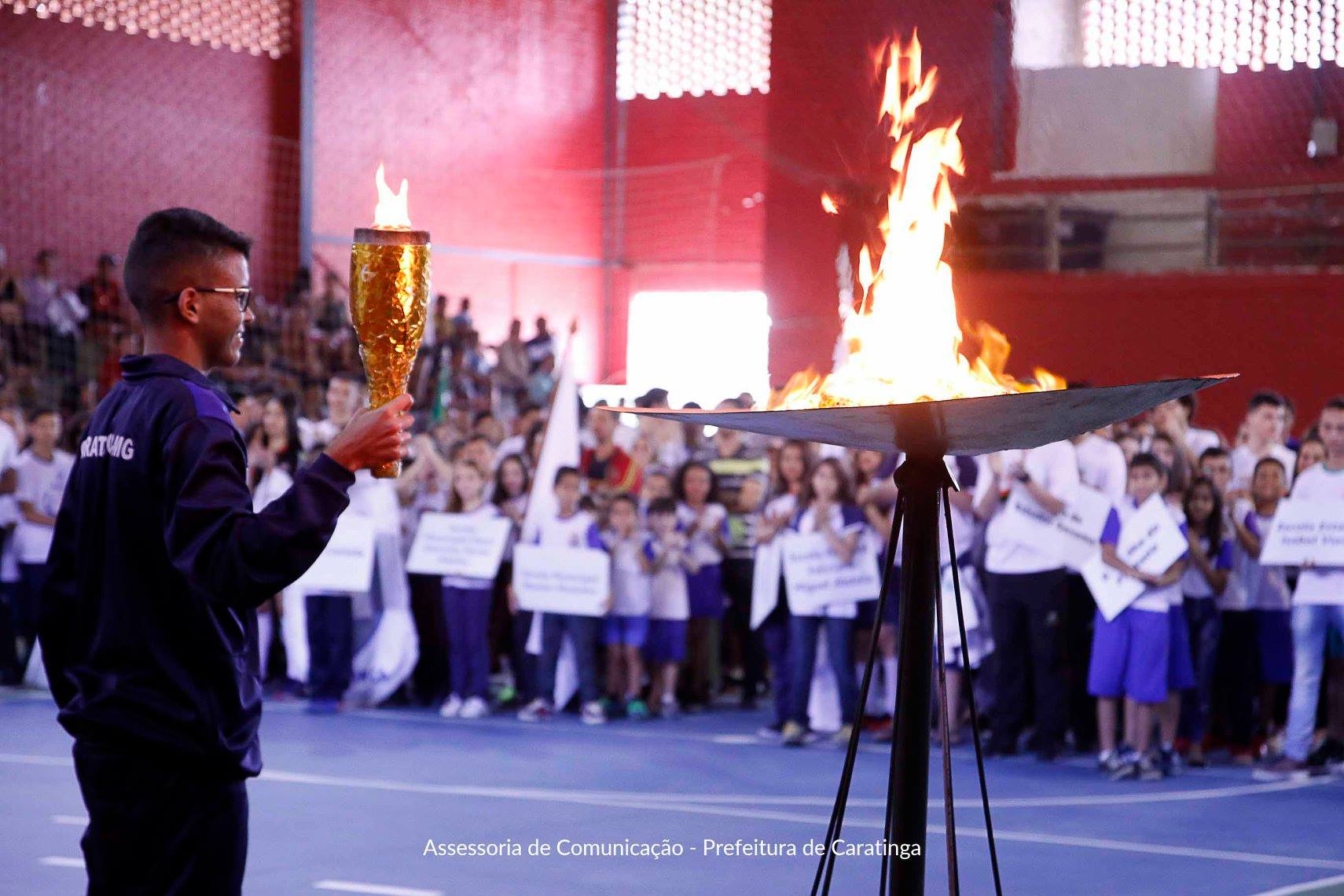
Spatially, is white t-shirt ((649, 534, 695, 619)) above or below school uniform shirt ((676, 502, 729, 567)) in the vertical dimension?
below

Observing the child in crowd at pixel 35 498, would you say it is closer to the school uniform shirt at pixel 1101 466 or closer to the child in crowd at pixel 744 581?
the child in crowd at pixel 744 581

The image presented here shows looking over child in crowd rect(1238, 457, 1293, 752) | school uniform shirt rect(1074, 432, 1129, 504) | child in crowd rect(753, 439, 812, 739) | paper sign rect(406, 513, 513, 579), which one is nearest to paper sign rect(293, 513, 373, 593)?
paper sign rect(406, 513, 513, 579)

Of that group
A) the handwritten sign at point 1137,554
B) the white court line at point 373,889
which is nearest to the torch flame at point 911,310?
the white court line at point 373,889

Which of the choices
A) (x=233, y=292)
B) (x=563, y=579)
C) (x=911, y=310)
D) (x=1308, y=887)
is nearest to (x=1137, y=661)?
(x=1308, y=887)

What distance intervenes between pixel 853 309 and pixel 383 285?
1705 mm

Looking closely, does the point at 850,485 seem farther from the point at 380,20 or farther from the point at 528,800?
the point at 380,20

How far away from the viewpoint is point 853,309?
4316 millimetres

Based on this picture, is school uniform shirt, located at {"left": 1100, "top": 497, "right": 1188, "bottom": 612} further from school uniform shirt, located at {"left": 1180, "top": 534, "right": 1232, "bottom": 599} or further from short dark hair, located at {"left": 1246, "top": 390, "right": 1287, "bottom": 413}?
short dark hair, located at {"left": 1246, "top": 390, "right": 1287, "bottom": 413}

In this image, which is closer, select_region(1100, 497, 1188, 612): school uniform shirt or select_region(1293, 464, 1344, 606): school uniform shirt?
select_region(1293, 464, 1344, 606): school uniform shirt

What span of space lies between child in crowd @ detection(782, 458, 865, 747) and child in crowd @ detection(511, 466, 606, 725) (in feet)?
4.46

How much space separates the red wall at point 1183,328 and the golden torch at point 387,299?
13.6m

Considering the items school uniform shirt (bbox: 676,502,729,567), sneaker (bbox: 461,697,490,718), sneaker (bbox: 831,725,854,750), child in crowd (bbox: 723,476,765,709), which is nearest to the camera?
sneaker (bbox: 831,725,854,750)

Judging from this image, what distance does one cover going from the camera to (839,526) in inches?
385

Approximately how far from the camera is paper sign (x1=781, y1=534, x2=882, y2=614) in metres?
9.56
